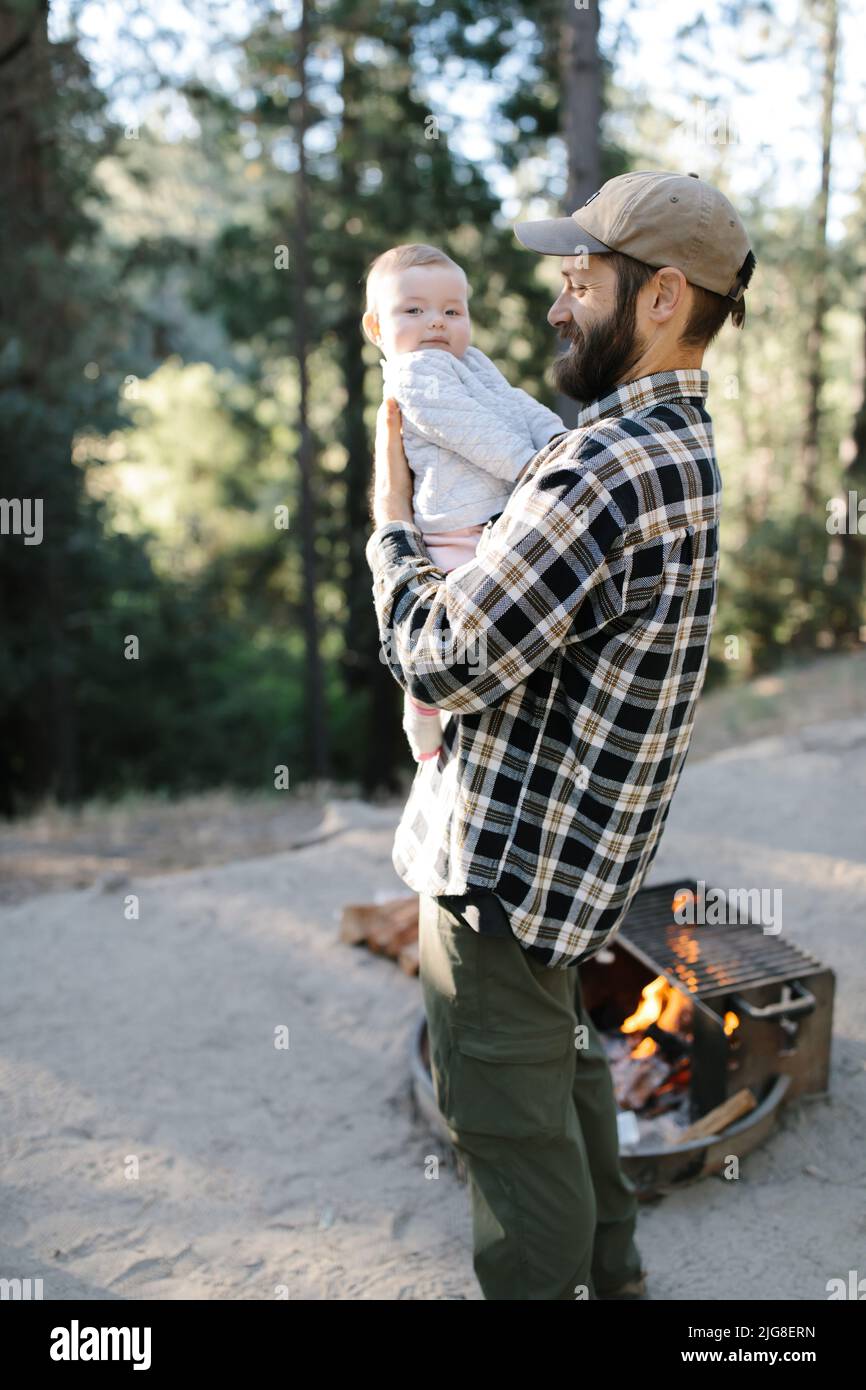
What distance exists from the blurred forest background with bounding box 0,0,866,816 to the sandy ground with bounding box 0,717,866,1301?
436 centimetres

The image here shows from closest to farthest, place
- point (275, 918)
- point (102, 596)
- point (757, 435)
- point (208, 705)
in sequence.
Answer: point (275, 918)
point (102, 596)
point (208, 705)
point (757, 435)

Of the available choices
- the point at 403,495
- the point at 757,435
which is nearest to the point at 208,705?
the point at 757,435

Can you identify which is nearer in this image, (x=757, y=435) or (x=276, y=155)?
(x=276, y=155)

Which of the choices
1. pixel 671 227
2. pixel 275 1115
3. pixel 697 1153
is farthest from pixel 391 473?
pixel 275 1115

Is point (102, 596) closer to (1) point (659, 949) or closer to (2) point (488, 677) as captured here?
(1) point (659, 949)

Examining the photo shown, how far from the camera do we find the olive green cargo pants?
2078 mm

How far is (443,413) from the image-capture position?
2039 mm

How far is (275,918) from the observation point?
4.83 metres

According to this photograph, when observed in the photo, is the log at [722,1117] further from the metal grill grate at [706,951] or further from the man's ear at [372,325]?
the man's ear at [372,325]

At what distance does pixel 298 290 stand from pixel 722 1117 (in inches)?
428

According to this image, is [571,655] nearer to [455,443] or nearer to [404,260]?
[455,443]

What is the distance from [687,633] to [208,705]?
1578 cm

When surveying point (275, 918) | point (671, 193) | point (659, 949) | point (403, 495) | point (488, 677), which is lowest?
point (275, 918)

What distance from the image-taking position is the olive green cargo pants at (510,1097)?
2.08 meters
